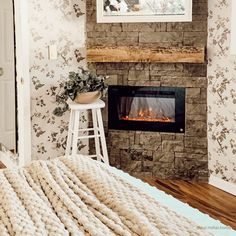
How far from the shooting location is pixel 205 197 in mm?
4207

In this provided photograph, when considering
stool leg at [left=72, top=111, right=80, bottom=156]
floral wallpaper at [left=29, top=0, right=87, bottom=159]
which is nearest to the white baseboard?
stool leg at [left=72, top=111, right=80, bottom=156]

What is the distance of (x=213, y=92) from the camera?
14.6ft

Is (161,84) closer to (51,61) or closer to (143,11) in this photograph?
(143,11)

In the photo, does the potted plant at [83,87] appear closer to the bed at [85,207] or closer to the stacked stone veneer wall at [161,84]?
the stacked stone veneer wall at [161,84]

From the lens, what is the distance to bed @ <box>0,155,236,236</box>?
1631 millimetres

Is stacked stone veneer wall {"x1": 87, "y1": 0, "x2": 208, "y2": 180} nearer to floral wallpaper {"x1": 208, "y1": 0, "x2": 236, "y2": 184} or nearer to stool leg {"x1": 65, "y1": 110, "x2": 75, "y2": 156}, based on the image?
floral wallpaper {"x1": 208, "y1": 0, "x2": 236, "y2": 184}

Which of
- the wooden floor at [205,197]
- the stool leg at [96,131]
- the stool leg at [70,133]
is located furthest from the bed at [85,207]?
the stool leg at [96,131]

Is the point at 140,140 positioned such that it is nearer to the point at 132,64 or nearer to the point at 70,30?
the point at 132,64

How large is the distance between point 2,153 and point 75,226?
3.99 metres

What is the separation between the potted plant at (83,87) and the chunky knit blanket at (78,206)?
204cm

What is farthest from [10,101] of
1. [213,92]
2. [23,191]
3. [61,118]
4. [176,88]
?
[23,191]

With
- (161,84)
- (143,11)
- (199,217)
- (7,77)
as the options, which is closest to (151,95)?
(161,84)

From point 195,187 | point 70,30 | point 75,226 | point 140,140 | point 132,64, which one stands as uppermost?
point 70,30

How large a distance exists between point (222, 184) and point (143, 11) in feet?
5.60
